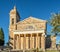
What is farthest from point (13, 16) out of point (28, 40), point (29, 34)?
point (28, 40)

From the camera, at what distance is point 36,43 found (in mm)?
62938

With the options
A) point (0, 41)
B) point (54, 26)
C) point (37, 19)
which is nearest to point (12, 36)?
point (0, 41)

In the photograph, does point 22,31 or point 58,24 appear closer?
point 58,24

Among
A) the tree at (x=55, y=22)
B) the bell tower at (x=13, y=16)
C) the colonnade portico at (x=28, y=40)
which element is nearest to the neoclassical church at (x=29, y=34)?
the colonnade portico at (x=28, y=40)

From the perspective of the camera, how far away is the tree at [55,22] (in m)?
22.5

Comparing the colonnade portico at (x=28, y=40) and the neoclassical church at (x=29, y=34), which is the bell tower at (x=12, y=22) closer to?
the neoclassical church at (x=29, y=34)

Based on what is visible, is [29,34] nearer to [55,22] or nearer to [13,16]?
[13,16]

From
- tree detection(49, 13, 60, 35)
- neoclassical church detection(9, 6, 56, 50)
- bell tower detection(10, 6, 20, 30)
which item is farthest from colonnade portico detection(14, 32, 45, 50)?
tree detection(49, 13, 60, 35)

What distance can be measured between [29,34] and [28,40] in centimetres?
186

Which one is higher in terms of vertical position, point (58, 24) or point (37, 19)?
point (37, 19)

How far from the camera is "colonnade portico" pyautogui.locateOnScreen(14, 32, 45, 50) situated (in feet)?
205

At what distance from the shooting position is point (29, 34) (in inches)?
2462

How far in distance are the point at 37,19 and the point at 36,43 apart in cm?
653

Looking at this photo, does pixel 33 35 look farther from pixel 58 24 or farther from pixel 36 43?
pixel 58 24
